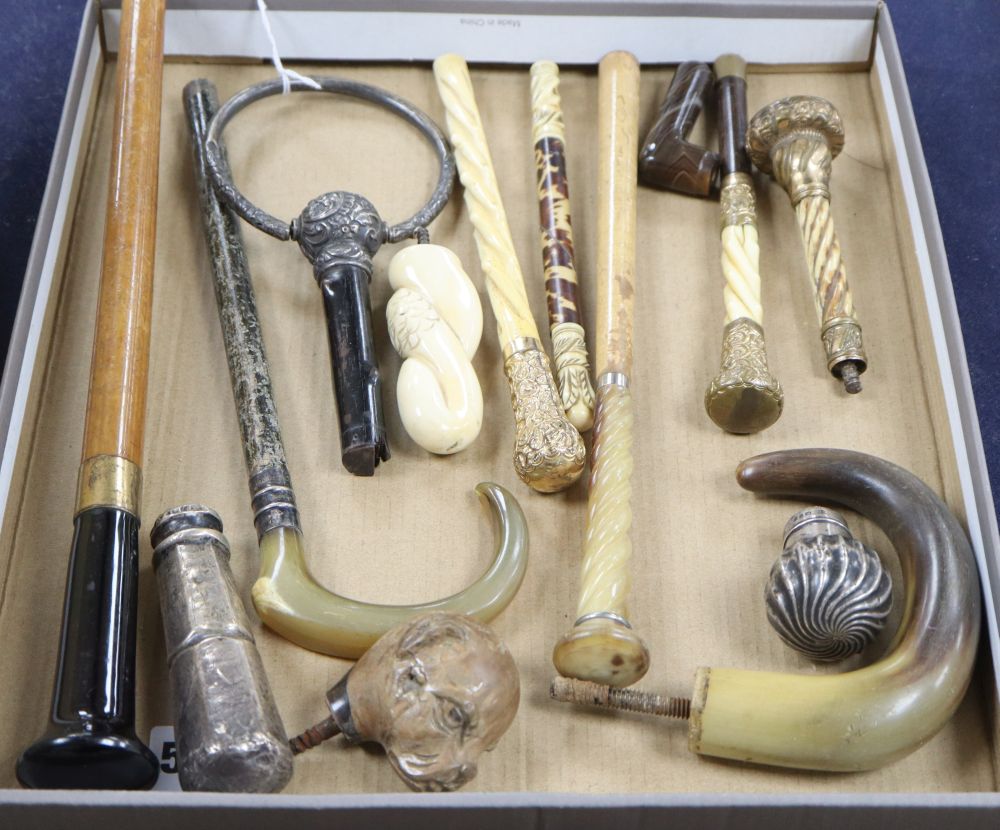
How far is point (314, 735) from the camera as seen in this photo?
120 cm

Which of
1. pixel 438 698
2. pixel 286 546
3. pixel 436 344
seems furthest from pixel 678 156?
pixel 438 698

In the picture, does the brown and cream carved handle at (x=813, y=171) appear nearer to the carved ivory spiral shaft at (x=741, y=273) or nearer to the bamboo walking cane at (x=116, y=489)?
the carved ivory spiral shaft at (x=741, y=273)

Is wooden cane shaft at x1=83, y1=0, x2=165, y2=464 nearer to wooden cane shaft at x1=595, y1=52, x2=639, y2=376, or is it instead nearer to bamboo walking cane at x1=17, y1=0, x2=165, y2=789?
bamboo walking cane at x1=17, y1=0, x2=165, y2=789

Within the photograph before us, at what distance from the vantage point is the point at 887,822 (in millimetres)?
1125

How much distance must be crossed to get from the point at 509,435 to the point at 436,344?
14cm

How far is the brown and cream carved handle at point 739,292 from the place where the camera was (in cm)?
145

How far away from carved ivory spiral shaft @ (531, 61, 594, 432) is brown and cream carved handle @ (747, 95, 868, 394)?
253 mm

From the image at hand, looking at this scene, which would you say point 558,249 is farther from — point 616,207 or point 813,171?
point 813,171

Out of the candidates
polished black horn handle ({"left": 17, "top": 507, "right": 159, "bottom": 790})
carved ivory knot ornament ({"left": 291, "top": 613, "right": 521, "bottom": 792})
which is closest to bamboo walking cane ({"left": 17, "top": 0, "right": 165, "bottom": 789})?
polished black horn handle ({"left": 17, "top": 507, "right": 159, "bottom": 790})

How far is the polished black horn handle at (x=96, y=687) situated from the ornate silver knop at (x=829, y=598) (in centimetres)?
61

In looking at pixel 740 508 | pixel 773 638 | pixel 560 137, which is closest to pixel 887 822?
pixel 773 638

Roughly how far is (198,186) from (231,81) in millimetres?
232

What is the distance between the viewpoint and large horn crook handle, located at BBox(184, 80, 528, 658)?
4.23 feet

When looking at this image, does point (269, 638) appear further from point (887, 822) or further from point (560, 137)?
point (560, 137)
